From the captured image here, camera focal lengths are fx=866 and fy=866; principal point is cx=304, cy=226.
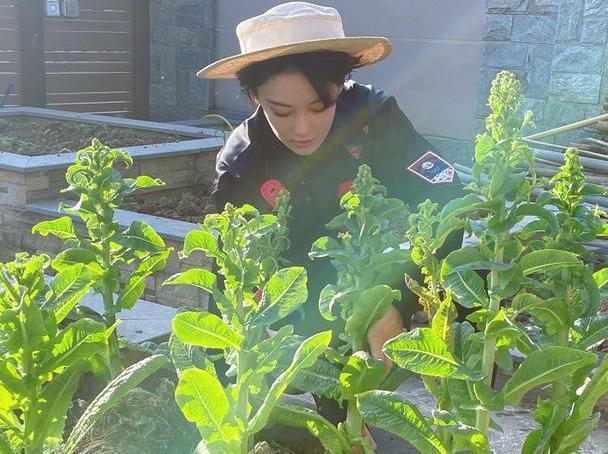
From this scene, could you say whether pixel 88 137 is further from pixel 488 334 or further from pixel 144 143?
pixel 488 334

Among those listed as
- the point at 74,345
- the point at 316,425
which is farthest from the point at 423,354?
the point at 74,345

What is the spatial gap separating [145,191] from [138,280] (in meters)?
4.55

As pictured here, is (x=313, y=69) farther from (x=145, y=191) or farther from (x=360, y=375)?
(x=145, y=191)

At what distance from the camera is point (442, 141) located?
793 cm

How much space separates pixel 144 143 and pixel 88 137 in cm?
67

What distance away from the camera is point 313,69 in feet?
7.18

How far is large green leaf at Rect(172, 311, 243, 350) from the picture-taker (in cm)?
103

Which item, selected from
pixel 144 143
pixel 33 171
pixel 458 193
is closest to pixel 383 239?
pixel 458 193

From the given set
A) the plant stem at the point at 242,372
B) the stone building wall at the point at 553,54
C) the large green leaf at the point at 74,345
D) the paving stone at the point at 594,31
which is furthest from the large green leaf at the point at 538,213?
the paving stone at the point at 594,31

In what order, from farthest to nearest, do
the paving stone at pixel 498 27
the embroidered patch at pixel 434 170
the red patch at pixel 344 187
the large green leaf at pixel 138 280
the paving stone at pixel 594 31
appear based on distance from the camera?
the paving stone at pixel 498 27
the paving stone at pixel 594 31
the red patch at pixel 344 187
the embroidered patch at pixel 434 170
the large green leaf at pixel 138 280

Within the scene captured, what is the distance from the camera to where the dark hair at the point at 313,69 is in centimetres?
219

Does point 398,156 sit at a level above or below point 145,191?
above

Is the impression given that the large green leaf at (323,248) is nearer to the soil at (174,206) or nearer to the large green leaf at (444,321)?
the large green leaf at (444,321)

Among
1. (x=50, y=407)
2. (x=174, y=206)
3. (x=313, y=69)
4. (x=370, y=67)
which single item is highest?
(x=313, y=69)
